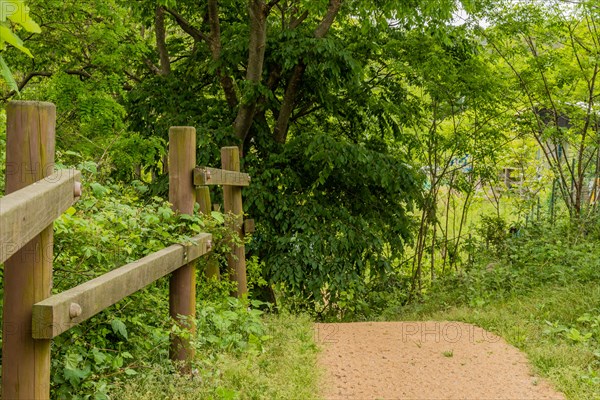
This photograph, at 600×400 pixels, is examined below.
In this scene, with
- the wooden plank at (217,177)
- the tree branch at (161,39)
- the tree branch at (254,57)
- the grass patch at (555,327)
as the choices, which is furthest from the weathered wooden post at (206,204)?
the tree branch at (161,39)

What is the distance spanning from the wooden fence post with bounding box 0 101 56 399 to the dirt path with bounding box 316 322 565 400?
3217 mm

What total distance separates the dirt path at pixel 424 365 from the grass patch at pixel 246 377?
0.26m

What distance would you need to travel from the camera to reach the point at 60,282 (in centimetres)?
387

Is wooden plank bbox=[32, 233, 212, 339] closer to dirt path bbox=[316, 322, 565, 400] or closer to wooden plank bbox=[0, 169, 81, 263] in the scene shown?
wooden plank bbox=[0, 169, 81, 263]

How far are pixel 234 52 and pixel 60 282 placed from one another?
6.70 meters

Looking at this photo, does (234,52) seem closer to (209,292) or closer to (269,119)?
(269,119)

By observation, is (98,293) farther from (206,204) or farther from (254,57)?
(254,57)

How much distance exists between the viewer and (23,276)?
8.06 feet

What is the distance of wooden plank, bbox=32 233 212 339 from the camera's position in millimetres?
2465

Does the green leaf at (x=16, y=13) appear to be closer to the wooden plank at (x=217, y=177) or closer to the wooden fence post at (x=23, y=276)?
the wooden fence post at (x=23, y=276)

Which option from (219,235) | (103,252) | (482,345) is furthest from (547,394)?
(103,252)

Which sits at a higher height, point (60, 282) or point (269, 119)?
point (269, 119)

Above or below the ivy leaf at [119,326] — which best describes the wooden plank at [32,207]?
above

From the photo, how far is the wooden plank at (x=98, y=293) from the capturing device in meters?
2.46
